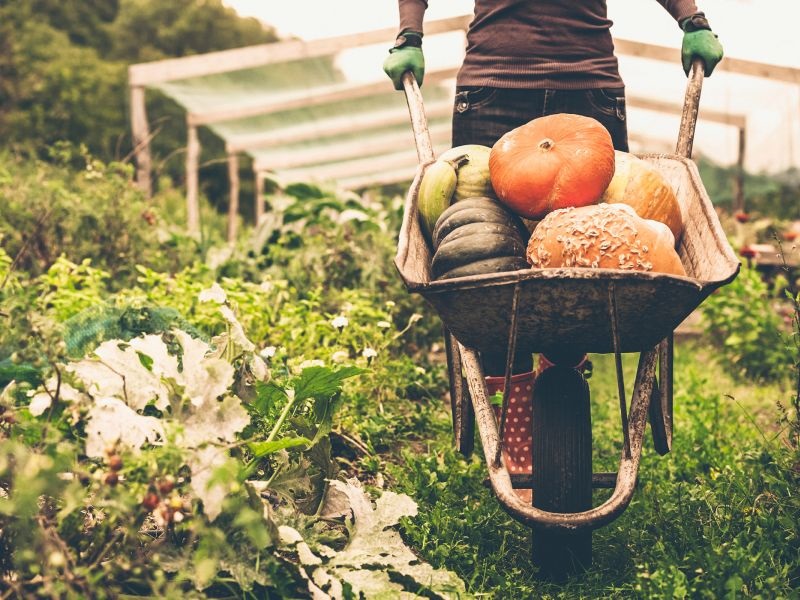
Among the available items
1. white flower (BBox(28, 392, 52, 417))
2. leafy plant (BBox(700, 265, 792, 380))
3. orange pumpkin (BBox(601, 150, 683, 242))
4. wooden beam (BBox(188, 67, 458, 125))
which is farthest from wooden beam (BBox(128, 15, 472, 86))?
white flower (BBox(28, 392, 52, 417))

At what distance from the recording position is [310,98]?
9.38 m

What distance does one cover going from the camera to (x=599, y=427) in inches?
143

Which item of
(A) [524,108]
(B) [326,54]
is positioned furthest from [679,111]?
(A) [524,108]

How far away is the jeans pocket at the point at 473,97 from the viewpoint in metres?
2.96

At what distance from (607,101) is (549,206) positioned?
789mm

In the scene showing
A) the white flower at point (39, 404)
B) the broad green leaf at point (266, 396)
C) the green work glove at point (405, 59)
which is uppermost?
A: the green work glove at point (405, 59)

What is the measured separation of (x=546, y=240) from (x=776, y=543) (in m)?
0.99

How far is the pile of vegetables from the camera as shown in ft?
6.82

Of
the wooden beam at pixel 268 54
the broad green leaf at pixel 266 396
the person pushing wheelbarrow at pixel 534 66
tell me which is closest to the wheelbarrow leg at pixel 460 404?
the person pushing wheelbarrow at pixel 534 66

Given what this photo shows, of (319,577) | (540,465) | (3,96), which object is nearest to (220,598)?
(319,577)

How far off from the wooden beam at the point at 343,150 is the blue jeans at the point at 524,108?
9.42 metres

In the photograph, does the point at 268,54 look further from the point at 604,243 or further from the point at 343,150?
the point at 604,243

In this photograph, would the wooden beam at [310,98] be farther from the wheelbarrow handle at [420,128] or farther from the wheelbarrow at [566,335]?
the wheelbarrow at [566,335]

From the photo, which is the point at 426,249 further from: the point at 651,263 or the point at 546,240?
the point at 651,263
